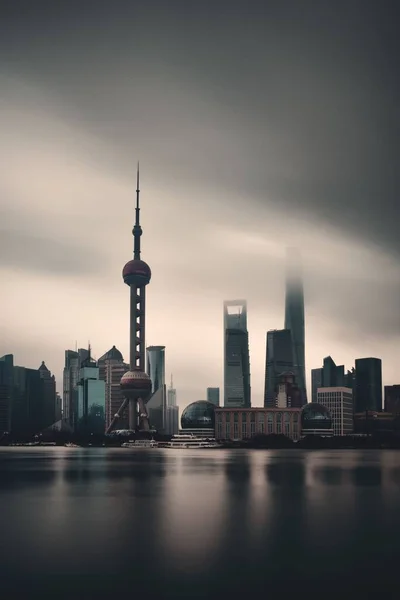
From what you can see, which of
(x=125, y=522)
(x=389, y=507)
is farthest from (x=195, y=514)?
(x=389, y=507)

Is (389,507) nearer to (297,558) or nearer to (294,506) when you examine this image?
(294,506)

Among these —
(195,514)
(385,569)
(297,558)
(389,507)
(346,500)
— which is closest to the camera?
(385,569)

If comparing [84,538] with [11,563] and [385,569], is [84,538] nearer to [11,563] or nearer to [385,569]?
[11,563]

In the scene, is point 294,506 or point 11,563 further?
point 294,506

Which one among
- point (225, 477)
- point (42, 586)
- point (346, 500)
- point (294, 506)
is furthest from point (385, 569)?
point (225, 477)

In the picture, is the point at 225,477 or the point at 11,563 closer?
the point at 11,563

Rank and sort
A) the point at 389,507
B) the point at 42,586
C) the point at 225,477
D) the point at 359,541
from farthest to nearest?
1. the point at 225,477
2. the point at 389,507
3. the point at 359,541
4. the point at 42,586
